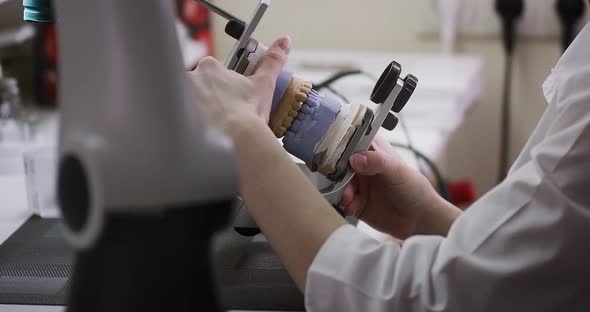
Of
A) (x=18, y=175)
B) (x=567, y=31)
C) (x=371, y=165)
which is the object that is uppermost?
(x=371, y=165)

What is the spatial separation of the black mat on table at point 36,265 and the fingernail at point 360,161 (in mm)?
341

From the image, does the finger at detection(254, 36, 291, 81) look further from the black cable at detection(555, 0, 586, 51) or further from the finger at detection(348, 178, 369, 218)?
the black cable at detection(555, 0, 586, 51)

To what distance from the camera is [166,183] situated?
1.32ft

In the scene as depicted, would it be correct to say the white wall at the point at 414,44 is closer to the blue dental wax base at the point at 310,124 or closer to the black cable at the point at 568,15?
the black cable at the point at 568,15

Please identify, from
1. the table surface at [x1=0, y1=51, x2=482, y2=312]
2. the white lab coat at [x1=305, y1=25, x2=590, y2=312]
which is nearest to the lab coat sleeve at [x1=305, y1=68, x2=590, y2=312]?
the white lab coat at [x1=305, y1=25, x2=590, y2=312]

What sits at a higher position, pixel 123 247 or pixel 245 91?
pixel 123 247

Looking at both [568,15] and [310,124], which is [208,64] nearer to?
[310,124]

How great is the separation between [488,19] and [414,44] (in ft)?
0.83

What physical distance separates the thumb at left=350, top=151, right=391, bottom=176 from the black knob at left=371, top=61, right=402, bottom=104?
7 cm

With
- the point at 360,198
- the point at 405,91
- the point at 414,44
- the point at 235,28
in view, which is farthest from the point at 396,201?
the point at 414,44

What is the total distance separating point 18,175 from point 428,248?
825 millimetres

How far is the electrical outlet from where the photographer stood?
2363 millimetres

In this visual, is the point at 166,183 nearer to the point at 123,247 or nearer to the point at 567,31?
the point at 123,247

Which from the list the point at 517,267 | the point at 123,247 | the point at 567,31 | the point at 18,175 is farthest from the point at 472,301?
the point at 567,31
